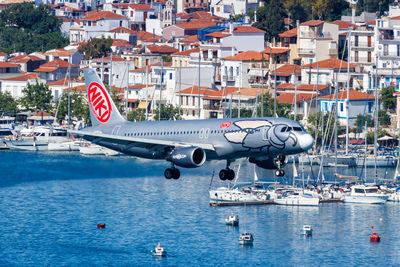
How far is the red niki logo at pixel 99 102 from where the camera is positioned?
118125mm

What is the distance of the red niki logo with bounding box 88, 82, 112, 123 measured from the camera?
11812 centimetres

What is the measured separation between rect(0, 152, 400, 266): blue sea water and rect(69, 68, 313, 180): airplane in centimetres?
5174

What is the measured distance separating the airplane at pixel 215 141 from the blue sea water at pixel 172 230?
51.7 metres

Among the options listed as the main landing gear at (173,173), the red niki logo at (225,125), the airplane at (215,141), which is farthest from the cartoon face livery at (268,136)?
the main landing gear at (173,173)

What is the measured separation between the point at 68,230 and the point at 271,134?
80.1 meters

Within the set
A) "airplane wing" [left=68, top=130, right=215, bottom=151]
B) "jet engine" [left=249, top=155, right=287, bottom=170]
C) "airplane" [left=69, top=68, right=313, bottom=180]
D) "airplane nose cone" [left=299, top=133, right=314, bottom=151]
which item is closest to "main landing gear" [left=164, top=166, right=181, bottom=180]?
"airplane" [left=69, top=68, right=313, bottom=180]

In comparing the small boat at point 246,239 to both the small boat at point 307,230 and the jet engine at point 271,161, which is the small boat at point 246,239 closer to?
the small boat at point 307,230

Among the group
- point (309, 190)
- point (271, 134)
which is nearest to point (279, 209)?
point (309, 190)

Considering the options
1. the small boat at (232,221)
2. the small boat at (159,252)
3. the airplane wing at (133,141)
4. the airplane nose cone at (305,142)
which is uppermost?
the airplane nose cone at (305,142)

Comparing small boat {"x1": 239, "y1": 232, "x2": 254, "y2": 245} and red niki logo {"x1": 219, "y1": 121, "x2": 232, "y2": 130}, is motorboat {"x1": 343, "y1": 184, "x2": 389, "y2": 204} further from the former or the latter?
red niki logo {"x1": 219, "y1": 121, "x2": 232, "y2": 130}

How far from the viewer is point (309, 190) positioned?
18812cm

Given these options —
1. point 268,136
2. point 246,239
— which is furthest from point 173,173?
point 246,239

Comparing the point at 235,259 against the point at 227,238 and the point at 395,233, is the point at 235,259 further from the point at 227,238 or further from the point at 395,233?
the point at 395,233

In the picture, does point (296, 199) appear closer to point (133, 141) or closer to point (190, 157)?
point (133, 141)
